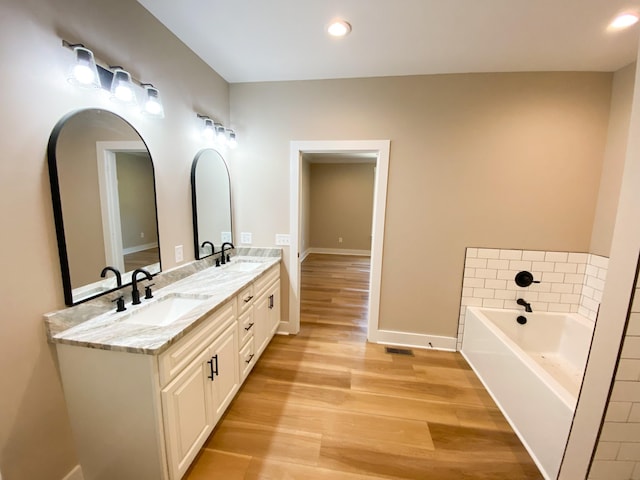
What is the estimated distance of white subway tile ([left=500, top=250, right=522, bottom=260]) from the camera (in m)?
2.44

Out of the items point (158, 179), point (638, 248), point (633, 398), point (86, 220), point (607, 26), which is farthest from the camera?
point (158, 179)

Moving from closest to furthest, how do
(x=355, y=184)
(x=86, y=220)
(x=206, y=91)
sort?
1. (x=86, y=220)
2. (x=206, y=91)
3. (x=355, y=184)

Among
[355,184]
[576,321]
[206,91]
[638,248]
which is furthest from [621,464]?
[355,184]

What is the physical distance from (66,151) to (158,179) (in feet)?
1.92

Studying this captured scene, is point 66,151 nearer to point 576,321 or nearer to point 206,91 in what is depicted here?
point 206,91

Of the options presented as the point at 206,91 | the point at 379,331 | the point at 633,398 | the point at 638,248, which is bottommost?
the point at 379,331

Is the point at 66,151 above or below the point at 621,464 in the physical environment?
above

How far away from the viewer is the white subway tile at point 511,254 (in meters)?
2.44

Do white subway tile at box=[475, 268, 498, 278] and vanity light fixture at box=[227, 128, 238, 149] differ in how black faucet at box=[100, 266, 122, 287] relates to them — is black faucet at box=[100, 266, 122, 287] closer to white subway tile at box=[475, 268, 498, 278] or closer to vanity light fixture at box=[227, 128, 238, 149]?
vanity light fixture at box=[227, 128, 238, 149]

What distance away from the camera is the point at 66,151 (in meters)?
1.21

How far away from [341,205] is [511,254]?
4693mm

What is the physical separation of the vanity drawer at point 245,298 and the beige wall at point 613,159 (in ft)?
10.1

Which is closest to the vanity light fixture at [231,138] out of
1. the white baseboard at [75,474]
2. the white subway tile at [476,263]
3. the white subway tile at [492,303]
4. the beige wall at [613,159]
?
the white baseboard at [75,474]

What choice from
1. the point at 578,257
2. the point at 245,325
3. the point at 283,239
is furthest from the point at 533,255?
Answer: the point at 245,325
